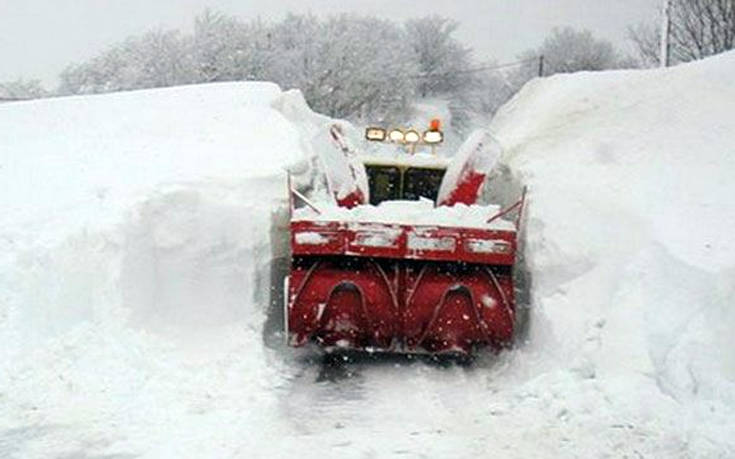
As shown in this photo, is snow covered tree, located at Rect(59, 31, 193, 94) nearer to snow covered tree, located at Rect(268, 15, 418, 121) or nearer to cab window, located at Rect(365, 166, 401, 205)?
snow covered tree, located at Rect(268, 15, 418, 121)

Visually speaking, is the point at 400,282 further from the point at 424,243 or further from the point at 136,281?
the point at 136,281

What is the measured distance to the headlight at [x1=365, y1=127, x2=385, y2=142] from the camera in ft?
37.4

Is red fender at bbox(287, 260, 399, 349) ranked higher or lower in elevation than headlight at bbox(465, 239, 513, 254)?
lower

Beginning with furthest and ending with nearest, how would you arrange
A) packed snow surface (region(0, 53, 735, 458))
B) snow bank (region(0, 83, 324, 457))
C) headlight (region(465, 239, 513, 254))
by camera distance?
headlight (region(465, 239, 513, 254)), snow bank (region(0, 83, 324, 457)), packed snow surface (region(0, 53, 735, 458))

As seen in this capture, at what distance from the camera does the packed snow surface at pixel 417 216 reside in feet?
28.0

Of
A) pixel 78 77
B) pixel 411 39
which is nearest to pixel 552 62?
pixel 411 39

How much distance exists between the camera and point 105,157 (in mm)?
→ 11266

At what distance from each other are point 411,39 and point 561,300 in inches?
3074

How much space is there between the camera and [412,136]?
39.2ft

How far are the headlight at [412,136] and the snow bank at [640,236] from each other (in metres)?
1.05

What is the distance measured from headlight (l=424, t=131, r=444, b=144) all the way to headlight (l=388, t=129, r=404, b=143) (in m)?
0.38

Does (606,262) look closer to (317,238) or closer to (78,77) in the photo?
(317,238)

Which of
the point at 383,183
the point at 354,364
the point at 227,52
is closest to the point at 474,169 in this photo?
the point at 383,183

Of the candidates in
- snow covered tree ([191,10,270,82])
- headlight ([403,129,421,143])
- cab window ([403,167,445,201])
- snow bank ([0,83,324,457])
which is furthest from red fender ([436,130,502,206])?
snow covered tree ([191,10,270,82])
